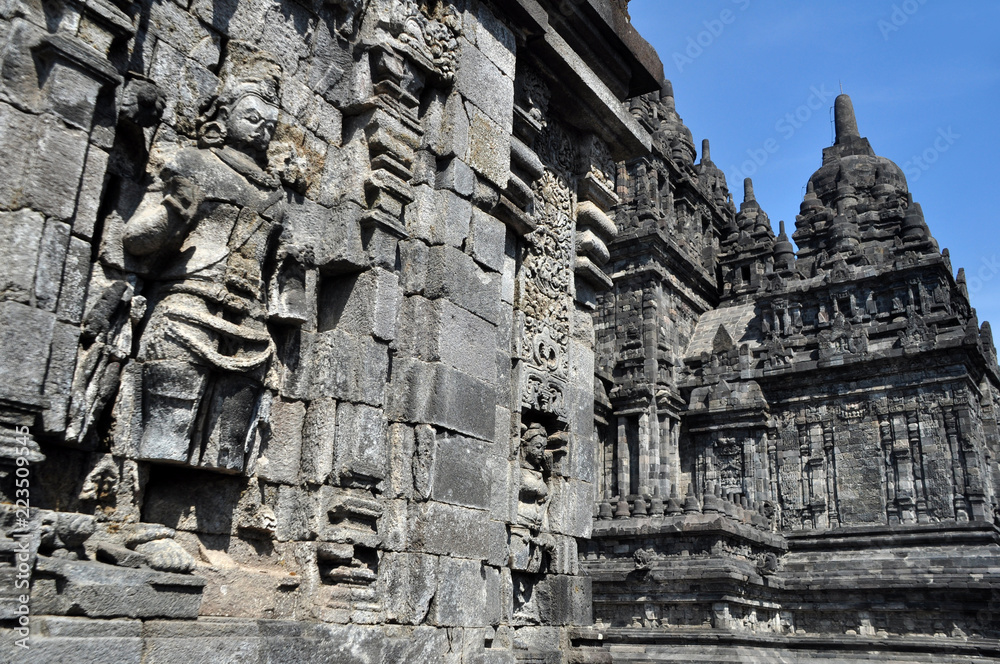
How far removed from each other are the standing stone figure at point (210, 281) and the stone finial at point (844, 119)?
32.9 metres

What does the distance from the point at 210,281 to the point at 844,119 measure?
34368 millimetres

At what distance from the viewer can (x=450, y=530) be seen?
573 cm

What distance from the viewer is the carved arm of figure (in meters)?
4.57

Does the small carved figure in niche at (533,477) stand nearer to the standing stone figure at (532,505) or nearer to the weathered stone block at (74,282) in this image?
the standing stone figure at (532,505)

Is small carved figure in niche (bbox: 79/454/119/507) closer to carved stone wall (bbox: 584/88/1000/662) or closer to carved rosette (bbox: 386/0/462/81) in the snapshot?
carved rosette (bbox: 386/0/462/81)

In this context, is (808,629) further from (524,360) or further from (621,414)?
(524,360)

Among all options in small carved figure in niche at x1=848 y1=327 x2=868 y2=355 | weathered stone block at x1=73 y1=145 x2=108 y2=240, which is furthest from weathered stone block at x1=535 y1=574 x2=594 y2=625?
small carved figure in niche at x1=848 y1=327 x2=868 y2=355

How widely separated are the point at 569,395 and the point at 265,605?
3.74 metres

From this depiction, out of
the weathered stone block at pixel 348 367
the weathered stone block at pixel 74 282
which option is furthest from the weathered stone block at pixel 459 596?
the weathered stone block at pixel 74 282

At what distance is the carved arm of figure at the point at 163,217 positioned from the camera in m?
4.57

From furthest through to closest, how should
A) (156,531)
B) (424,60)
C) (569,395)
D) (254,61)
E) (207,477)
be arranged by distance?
(569,395)
(424,60)
(254,61)
(207,477)
(156,531)

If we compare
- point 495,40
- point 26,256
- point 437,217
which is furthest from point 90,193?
point 495,40

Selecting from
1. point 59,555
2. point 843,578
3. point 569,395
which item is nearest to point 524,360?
point 569,395

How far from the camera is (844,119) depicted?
3459 centimetres
